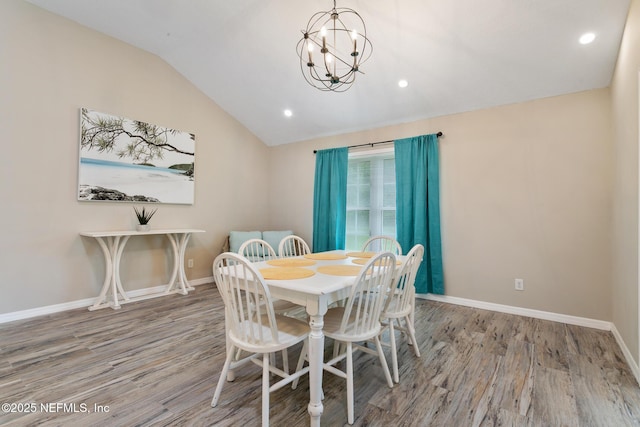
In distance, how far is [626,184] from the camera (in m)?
2.32

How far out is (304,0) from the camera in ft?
9.25

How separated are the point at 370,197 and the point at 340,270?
2.60m

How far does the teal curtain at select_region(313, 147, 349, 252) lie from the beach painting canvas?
74.9 inches

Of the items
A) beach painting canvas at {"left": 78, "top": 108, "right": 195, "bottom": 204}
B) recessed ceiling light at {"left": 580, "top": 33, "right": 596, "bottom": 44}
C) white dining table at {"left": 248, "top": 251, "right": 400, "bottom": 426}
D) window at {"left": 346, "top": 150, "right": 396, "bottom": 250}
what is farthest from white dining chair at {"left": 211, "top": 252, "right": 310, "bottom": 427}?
recessed ceiling light at {"left": 580, "top": 33, "right": 596, "bottom": 44}

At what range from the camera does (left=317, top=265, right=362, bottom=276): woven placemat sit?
1.96 metres

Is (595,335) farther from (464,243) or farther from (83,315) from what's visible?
(83,315)

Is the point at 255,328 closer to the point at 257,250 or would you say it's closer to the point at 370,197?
the point at 257,250

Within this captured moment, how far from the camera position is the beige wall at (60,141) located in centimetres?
291

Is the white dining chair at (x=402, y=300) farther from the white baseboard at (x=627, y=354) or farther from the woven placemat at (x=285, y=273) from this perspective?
A: the white baseboard at (x=627, y=354)

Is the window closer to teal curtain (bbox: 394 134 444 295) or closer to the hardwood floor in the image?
teal curtain (bbox: 394 134 444 295)

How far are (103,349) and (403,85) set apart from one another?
12.7ft

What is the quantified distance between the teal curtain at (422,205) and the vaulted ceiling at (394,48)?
0.48m

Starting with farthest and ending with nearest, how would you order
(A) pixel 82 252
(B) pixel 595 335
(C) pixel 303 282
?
(A) pixel 82 252 → (B) pixel 595 335 → (C) pixel 303 282

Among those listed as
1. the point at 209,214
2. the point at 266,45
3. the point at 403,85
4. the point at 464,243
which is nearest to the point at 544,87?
the point at 403,85
